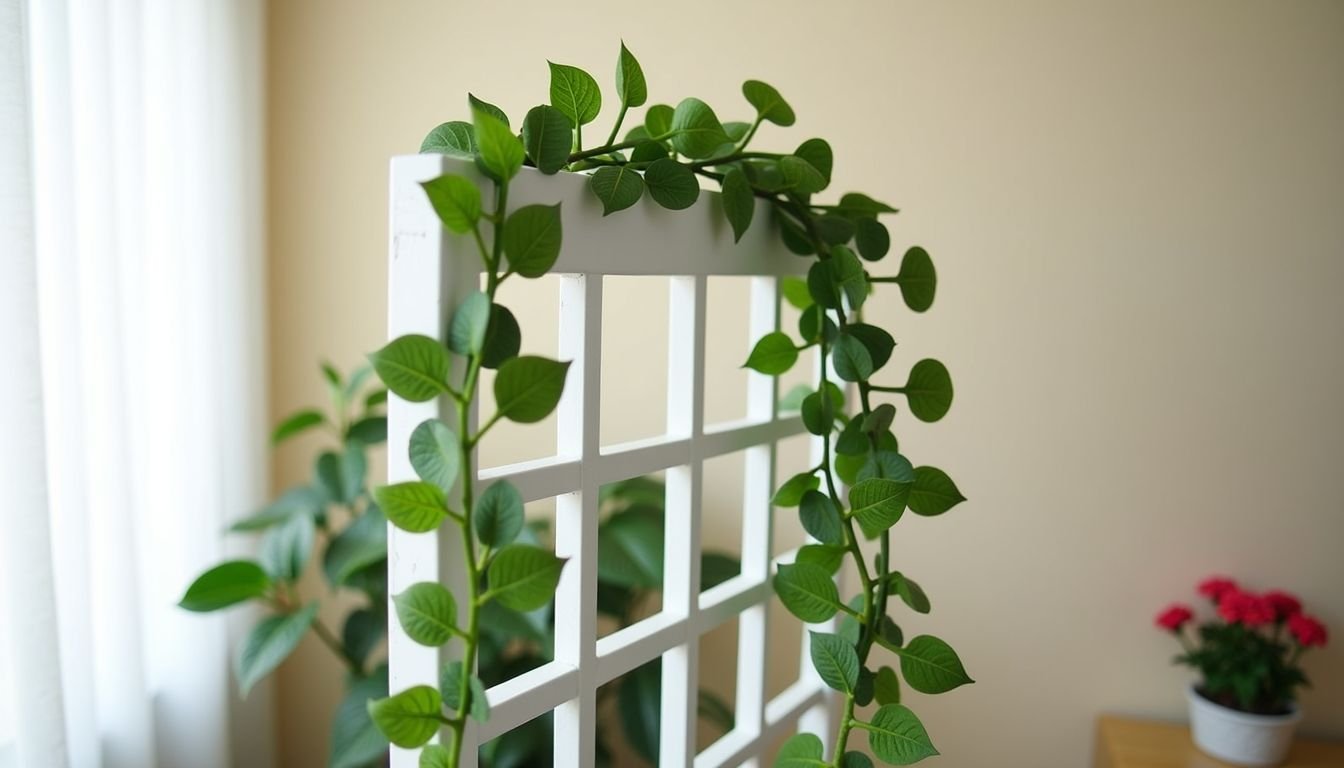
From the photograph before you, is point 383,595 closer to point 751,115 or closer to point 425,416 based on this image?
point 751,115

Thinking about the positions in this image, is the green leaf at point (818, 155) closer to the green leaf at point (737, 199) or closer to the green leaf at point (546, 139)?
the green leaf at point (737, 199)

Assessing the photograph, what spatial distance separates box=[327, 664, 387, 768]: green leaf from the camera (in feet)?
4.76

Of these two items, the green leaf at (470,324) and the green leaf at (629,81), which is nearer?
the green leaf at (470,324)

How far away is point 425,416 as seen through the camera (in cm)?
54

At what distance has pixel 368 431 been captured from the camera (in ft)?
5.57

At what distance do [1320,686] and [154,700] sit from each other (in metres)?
1.80

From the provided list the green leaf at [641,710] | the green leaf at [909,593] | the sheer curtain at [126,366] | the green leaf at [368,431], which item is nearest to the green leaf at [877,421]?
the green leaf at [909,593]

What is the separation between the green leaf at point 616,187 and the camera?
597mm

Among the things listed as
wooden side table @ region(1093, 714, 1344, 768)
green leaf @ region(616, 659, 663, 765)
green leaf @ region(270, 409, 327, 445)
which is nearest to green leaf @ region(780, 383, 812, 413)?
green leaf @ region(616, 659, 663, 765)

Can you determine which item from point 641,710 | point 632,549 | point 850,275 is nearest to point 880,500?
point 850,275

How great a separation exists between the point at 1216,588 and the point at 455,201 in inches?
57.2

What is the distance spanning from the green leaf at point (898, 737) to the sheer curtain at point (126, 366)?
3.37ft

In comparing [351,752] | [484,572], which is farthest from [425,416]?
[351,752]

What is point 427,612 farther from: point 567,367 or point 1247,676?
point 1247,676
